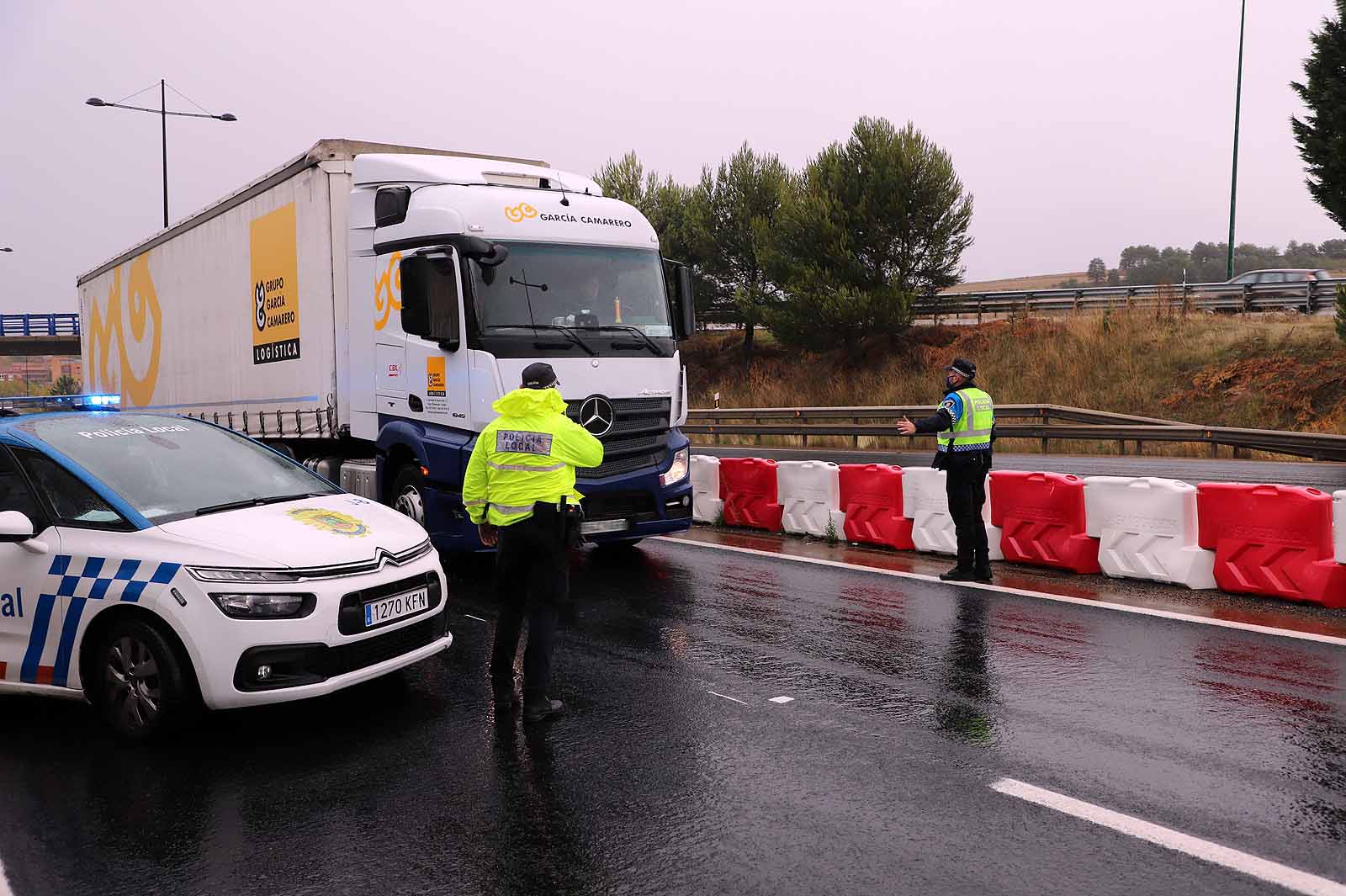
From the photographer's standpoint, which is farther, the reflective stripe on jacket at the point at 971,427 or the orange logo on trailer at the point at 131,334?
the orange logo on trailer at the point at 131,334

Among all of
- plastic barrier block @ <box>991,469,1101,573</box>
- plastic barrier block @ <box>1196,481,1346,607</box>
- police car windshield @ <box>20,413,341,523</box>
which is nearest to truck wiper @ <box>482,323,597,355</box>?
police car windshield @ <box>20,413,341,523</box>

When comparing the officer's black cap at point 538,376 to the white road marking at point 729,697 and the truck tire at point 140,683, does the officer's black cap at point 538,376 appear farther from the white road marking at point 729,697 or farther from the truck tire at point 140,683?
the truck tire at point 140,683

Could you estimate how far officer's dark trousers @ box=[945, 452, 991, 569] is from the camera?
28.9ft

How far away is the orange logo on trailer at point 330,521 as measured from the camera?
557 centimetres

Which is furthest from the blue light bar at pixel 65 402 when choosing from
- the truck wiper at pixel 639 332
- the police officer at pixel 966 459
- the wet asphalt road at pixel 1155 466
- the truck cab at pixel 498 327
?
the wet asphalt road at pixel 1155 466

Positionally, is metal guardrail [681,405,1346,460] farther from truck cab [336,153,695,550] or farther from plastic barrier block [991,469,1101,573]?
truck cab [336,153,695,550]

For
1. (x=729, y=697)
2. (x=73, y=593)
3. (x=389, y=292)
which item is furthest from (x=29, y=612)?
(x=389, y=292)

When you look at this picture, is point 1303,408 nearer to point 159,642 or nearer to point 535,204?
point 535,204

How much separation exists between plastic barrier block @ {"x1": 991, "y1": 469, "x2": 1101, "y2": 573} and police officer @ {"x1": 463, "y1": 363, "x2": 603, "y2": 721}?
4897 mm

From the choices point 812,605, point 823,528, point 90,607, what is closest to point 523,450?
point 90,607

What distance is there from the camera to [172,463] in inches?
236

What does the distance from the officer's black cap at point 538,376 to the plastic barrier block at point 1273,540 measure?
5134mm

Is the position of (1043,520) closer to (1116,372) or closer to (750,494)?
(750,494)

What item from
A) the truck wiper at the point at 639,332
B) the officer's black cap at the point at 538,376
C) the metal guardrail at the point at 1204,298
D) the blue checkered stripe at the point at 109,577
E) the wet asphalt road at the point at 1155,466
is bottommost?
the wet asphalt road at the point at 1155,466
